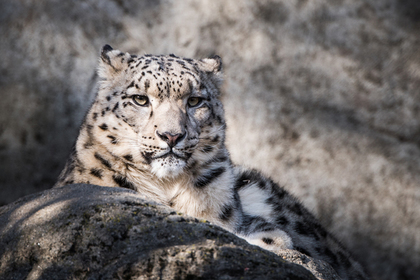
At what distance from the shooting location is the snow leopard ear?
3.56 meters

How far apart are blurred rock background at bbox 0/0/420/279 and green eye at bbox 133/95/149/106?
2.15m

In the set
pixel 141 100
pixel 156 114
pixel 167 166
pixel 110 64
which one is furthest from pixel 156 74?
pixel 167 166

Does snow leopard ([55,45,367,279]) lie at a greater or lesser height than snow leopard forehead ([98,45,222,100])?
lesser

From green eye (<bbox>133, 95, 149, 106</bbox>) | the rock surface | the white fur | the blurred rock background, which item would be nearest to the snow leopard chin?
green eye (<bbox>133, 95, 149, 106</bbox>)

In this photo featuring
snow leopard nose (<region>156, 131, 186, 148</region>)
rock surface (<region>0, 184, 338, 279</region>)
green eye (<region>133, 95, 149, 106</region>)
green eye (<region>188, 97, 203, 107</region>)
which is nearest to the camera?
rock surface (<region>0, 184, 338, 279</region>)

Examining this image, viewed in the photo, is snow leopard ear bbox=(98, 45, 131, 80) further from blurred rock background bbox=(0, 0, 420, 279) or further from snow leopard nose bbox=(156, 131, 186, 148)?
blurred rock background bbox=(0, 0, 420, 279)

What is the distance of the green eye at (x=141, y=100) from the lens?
10.9ft

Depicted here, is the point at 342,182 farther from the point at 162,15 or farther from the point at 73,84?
the point at 73,84

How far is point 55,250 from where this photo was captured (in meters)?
2.08

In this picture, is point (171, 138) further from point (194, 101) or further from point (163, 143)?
point (194, 101)

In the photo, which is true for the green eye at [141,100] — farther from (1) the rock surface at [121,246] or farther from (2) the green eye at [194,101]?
(1) the rock surface at [121,246]

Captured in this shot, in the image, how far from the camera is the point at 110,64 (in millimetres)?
3555

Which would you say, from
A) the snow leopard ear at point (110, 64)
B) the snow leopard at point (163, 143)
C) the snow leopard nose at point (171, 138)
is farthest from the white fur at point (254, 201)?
the snow leopard ear at point (110, 64)

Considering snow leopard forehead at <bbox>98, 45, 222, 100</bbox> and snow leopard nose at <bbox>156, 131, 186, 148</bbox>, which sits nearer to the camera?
snow leopard nose at <bbox>156, 131, 186, 148</bbox>
